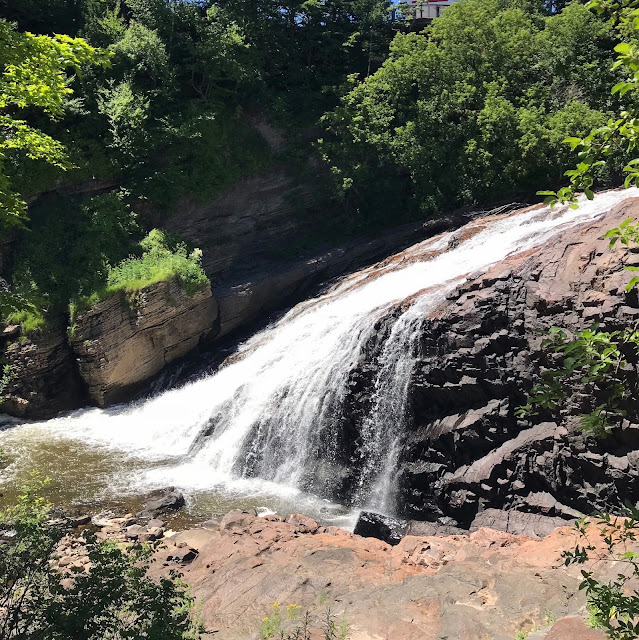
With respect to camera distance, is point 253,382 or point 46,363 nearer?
point 253,382

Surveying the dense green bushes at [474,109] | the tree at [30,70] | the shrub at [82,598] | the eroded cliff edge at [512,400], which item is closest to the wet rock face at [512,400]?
the eroded cliff edge at [512,400]

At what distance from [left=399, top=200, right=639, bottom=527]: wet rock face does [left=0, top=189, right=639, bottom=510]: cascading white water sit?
0.78 meters

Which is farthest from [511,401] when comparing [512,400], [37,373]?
[37,373]

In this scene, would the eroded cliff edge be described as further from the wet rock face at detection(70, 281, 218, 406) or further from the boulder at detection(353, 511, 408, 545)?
the wet rock face at detection(70, 281, 218, 406)

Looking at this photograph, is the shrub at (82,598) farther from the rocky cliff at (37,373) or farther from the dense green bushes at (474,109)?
the dense green bushes at (474,109)

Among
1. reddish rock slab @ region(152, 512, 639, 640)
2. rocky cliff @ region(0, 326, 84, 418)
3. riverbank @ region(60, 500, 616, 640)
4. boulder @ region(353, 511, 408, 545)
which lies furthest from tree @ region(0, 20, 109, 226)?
rocky cliff @ region(0, 326, 84, 418)

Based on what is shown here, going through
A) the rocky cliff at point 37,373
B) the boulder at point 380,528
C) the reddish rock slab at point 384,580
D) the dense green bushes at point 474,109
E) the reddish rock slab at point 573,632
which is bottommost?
the boulder at point 380,528

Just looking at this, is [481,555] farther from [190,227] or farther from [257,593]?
[190,227]

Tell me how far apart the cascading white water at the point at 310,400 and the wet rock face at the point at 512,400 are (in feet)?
2.55

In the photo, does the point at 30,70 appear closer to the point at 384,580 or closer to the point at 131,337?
the point at 384,580

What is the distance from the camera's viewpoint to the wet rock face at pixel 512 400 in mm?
9945

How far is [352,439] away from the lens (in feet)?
44.7

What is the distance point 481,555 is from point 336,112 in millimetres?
→ 18944

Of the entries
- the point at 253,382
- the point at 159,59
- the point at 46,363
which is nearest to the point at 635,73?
the point at 253,382
